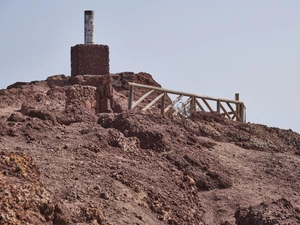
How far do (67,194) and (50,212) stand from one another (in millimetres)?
1440

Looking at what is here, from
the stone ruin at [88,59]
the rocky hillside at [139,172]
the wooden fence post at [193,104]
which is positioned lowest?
the rocky hillside at [139,172]

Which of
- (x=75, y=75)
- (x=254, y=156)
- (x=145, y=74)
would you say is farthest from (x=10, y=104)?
(x=254, y=156)

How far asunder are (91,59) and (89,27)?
47.3 inches

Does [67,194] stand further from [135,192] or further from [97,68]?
[97,68]

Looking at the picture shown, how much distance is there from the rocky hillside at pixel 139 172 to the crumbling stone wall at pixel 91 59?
1133 cm

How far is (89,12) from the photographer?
30344 millimetres

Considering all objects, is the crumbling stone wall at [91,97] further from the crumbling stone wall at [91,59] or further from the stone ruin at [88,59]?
the crumbling stone wall at [91,59]

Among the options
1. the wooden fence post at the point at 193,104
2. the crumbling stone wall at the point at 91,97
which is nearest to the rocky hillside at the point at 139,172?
the wooden fence post at the point at 193,104

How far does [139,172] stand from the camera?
12.9 metres

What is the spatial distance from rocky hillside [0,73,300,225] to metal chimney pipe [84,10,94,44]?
39.6ft

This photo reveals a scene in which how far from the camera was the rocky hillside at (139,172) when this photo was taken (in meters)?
10.3

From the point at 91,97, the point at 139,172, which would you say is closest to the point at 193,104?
the point at 91,97

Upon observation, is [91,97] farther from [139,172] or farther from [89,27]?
[89,27]

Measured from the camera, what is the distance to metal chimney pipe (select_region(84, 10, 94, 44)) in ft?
99.6
